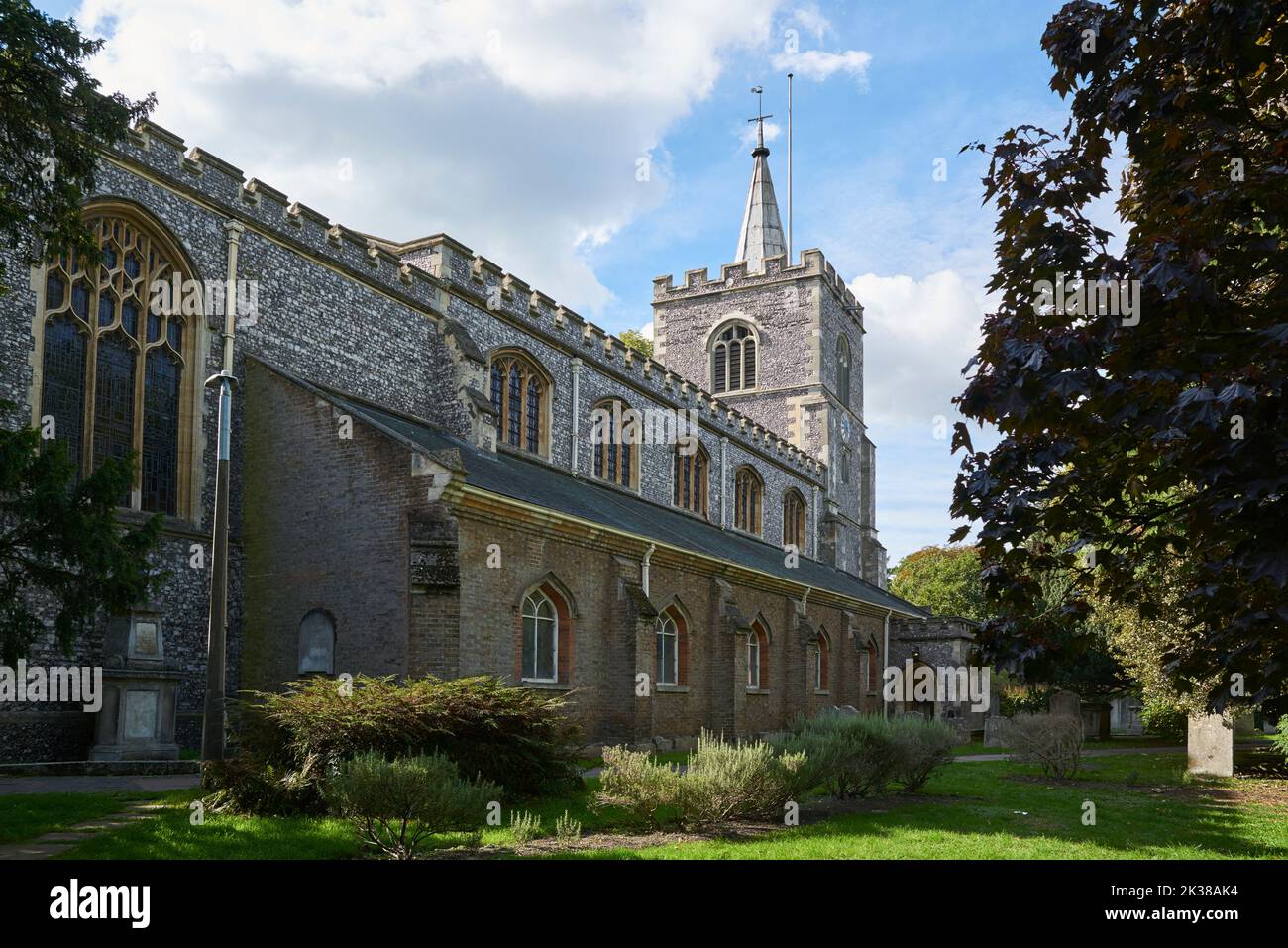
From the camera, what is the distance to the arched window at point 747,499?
3772 centimetres

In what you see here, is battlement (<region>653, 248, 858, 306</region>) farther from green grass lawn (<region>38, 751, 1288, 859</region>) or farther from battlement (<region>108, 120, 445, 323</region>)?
green grass lawn (<region>38, 751, 1288, 859</region>)

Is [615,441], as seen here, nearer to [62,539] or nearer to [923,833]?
[923,833]

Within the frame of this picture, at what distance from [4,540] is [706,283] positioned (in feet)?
135

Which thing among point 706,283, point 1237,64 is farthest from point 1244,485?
point 706,283

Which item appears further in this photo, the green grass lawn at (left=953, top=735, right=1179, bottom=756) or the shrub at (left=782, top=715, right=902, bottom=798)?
the green grass lawn at (left=953, top=735, right=1179, bottom=756)

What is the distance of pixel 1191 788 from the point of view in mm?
17453

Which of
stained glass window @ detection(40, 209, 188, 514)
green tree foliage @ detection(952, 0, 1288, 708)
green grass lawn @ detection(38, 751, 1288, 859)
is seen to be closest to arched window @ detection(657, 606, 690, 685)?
green grass lawn @ detection(38, 751, 1288, 859)

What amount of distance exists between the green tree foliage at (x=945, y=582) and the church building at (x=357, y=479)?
32202mm

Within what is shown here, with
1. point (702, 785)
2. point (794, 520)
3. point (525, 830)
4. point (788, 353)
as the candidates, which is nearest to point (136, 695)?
point (525, 830)

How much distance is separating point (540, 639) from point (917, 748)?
7.08 meters

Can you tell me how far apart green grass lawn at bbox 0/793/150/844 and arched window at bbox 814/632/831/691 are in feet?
71.7

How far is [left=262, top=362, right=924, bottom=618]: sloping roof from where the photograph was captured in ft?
60.7

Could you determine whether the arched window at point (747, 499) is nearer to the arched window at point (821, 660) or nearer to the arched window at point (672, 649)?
the arched window at point (821, 660)
